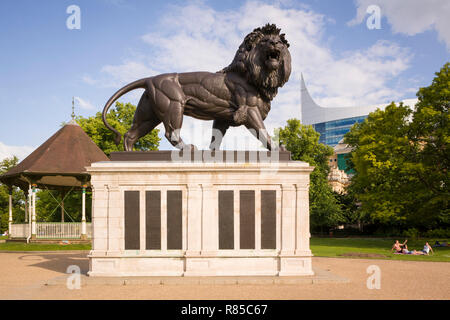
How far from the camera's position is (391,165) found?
95.0 feet

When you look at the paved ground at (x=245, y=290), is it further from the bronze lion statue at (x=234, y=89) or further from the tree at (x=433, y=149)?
the tree at (x=433, y=149)

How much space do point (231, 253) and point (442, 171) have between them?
21268 millimetres

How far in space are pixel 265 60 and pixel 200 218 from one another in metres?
5.79

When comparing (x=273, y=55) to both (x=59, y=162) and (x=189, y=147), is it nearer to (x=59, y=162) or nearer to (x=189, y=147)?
(x=189, y=147)

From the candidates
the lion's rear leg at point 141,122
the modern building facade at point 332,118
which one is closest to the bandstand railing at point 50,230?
the lion's rear leg at point 141,122

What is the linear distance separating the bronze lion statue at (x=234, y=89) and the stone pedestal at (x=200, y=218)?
1322 millimetres

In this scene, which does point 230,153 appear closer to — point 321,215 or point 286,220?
point 286,220

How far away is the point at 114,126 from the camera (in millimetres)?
37500

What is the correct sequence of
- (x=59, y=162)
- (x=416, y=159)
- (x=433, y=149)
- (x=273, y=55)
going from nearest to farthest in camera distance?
(x=273, y=55) < (x=433, y=149) < (x=59, y=162) < (x=416, y=159)

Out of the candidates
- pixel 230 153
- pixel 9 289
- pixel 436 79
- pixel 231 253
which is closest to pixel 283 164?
pixel 230 153

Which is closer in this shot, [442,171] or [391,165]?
[442,171]

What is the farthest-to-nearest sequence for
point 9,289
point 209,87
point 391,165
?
point 391,165 → point 209,87 → point 9,289

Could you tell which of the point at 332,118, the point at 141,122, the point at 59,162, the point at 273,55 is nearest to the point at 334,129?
the point at 332,118

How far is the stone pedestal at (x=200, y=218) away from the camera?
12.4 meters
